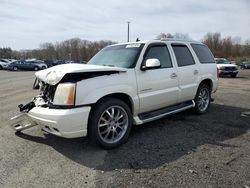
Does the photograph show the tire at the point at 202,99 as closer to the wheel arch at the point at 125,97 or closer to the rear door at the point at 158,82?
the rear door at the point at 158,82

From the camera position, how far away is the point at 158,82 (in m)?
4.82

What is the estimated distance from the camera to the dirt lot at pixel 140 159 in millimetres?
3113

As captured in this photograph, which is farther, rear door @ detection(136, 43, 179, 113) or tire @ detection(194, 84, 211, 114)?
tire @ detection(194, 84, 211, 114)

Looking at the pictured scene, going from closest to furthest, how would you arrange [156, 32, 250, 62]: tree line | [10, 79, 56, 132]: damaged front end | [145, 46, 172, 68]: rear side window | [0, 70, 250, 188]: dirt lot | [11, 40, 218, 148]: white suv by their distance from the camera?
1. [0, 70, 250, 188]: dirt lot
2. [11, 40, 218, 148]: white suv
3. [10, 79, 56, 132]: damaged front end
4. [145, 46, 172, 68]: rear side window
5. [156, 32, 250, 62]: tree line

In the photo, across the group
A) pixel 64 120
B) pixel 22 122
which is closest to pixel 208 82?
pixel 64 120

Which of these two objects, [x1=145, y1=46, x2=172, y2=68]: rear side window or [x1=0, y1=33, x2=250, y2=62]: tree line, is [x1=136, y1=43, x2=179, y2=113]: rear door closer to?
[x1=145, y1=46, x2=172, y2=68]: rear side window

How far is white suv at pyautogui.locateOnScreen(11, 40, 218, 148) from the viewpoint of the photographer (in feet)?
12.0

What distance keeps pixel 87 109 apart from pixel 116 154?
867 mm

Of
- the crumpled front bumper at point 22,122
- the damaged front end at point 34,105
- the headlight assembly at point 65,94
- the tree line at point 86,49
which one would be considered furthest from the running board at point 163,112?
the tree line at point 86,49

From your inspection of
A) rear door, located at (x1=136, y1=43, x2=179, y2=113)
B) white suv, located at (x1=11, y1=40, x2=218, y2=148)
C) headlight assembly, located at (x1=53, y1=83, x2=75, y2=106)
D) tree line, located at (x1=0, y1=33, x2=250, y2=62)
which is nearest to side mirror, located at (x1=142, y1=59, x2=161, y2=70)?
white suv, located at (x1=11, y1=40, x2=218, y2=148)

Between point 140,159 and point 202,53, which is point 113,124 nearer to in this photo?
point 140,159

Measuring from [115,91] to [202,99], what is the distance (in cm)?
327

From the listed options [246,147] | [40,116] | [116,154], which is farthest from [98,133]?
[246,147]

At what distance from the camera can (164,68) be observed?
5.02 metres
